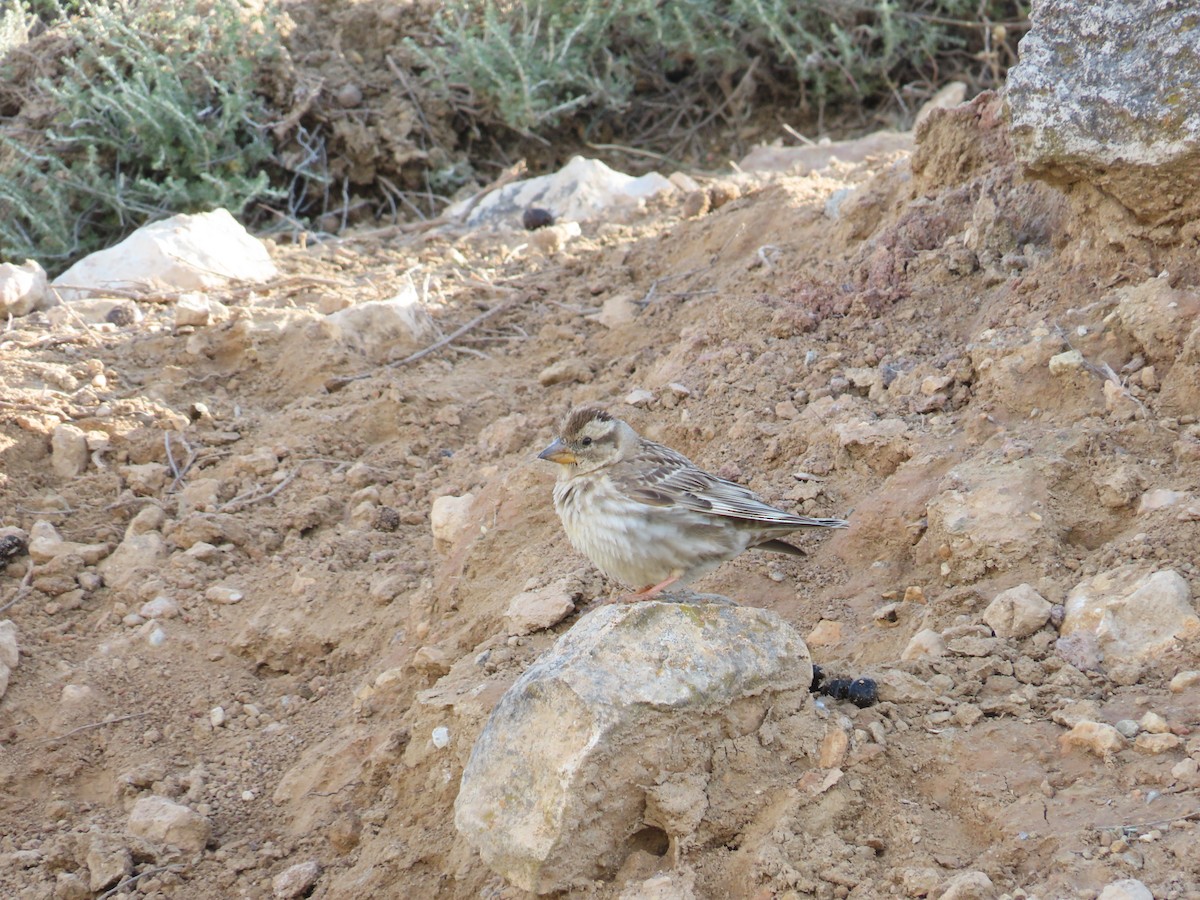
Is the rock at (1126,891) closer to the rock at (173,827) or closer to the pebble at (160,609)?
the rock at (173,827)

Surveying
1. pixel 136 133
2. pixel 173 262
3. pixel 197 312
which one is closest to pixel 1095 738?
pixel 197 312

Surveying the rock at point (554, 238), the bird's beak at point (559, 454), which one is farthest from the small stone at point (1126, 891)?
the rock at point (554, 238)

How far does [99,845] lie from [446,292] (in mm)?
4299

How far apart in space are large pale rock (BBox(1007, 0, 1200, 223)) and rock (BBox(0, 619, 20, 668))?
4605mm

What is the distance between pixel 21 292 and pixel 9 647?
2982 millimetres

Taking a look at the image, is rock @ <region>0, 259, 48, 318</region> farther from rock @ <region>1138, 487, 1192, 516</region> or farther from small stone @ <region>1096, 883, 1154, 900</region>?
small stone @ <region>1096, 883, 1154, 900</region>

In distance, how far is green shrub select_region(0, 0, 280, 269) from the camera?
991 centimetres

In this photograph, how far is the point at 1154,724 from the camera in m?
3.51

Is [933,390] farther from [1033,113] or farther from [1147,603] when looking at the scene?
[1147,603]

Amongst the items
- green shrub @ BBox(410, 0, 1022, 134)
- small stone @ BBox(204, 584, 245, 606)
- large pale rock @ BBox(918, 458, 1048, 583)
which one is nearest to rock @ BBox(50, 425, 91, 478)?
small stone @ BBox(204, 584, 245, 606)

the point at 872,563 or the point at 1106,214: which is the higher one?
the point at 1106,214

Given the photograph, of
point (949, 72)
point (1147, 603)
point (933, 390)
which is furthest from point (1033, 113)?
point (949, 72)

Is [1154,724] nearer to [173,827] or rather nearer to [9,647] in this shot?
[173,827]

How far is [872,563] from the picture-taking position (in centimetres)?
478
